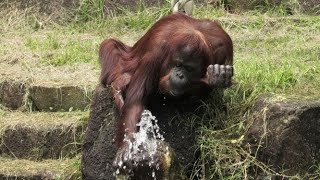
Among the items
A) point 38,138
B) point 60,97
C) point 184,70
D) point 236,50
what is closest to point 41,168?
point 38,138

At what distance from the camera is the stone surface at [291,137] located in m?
3.77

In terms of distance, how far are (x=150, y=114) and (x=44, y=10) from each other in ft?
10.6

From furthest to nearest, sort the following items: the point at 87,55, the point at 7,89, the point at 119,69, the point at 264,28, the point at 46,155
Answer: the point at 264,28
the point at 87,55
the point at 7,89
the point at 46,155
the point at 119,69

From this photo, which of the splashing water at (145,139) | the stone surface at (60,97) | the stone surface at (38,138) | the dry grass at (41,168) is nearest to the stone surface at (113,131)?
the splashing water at (145,139)

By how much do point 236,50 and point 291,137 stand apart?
6.17 feet

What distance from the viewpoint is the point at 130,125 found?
12.4 ft

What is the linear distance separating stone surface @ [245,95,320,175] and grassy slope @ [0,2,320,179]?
0.37 ft

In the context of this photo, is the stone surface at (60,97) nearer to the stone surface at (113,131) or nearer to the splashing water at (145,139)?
the stone surface at (113,131)

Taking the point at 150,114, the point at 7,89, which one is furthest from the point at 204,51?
the point at 7,89

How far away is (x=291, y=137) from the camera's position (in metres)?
3.77

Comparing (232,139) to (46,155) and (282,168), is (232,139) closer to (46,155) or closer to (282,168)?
(282,168)

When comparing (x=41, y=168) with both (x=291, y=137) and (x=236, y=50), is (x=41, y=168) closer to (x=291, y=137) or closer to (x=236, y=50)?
(x=291, y=137)

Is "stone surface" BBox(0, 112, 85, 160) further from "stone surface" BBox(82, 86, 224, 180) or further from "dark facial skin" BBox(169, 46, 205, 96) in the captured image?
"dark facial skin" BBox(169, 46, 205, 96)

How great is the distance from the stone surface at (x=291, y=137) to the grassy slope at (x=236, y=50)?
0.11 m
